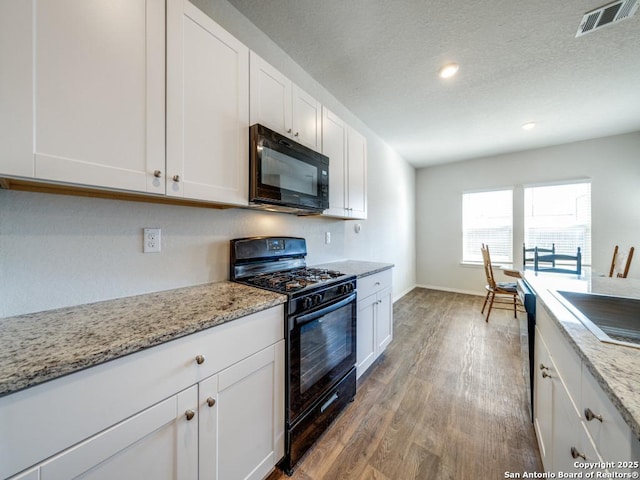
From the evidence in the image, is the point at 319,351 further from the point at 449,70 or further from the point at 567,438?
the point at 449,70

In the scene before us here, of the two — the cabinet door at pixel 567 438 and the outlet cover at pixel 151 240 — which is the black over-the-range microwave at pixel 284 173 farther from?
the cabinet door at pixel 567 438

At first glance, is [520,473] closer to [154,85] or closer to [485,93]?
[154,85]

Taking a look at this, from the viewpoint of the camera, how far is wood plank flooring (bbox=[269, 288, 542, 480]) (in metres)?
1.29

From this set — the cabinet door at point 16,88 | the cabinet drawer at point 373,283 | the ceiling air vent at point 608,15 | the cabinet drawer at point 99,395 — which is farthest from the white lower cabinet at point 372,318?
the ceiling air vent at point 608,15

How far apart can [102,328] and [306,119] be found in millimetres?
1728

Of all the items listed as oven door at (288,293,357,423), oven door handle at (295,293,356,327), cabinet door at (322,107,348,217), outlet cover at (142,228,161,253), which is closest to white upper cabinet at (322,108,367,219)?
cabinet door at (322,107,348,217)

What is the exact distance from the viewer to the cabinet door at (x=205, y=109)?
108 cm

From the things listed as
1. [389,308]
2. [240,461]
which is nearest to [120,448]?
[240,461]

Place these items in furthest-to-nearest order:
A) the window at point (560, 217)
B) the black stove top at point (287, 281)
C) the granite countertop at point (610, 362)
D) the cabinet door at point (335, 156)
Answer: the window at point (560, 217) → the cabinet door at point (335, 156) → the black stove top at point (287, 281) → the granite countertop at point (610, 362)

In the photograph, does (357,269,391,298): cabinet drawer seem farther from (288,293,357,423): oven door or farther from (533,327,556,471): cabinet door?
(533,327,556,471): cabinet door

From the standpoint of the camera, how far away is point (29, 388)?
0.56 m

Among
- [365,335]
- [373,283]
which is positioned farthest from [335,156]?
[365,335]

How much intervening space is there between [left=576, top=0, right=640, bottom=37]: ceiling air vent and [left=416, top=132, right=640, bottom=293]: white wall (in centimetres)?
301

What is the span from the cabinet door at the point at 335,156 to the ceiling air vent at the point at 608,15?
1.83 metres
